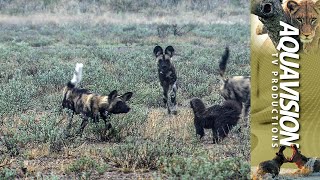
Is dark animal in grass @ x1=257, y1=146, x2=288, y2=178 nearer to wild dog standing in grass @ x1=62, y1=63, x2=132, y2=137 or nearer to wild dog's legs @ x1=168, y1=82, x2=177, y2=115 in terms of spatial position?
wild dog standing in grass @ x1=62, y1=63, x2=132, y2=137

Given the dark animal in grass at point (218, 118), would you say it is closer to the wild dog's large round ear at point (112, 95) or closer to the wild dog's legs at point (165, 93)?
the wild dog's large round ear at point (112, 95)

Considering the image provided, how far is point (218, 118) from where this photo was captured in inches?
406

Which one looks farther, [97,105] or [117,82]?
[117,82]

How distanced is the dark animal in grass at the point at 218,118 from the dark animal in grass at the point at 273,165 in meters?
2.39

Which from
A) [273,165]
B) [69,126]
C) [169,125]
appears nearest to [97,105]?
[69,126]

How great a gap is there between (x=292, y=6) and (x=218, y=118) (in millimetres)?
2817

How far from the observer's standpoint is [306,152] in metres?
7.82

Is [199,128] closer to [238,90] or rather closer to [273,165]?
[238,90]

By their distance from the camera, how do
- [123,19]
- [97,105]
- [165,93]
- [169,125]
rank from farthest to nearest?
[123,19], [165,93], [169,125], [97,105]

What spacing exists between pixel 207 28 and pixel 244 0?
9824mm

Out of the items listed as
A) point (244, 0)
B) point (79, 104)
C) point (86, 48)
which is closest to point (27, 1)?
point (244, 0)

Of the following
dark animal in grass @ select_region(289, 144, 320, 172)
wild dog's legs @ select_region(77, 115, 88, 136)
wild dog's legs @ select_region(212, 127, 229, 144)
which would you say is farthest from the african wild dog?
dark animal in grass @ select_region(289, 144, 320, 172)

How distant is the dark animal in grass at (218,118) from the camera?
10.3 m

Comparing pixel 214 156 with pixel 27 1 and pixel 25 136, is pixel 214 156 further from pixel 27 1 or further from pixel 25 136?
pixel 27 1
